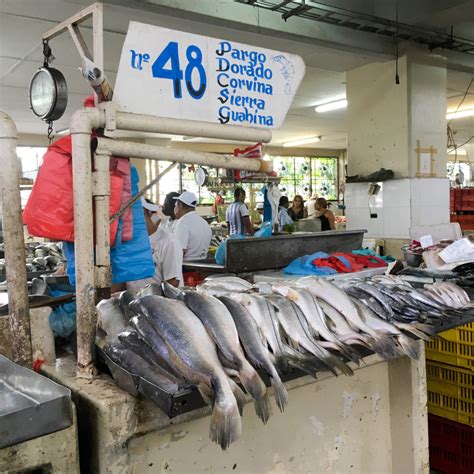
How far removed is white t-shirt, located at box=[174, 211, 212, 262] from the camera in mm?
5855

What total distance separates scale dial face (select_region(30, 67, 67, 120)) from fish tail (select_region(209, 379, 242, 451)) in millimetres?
1735

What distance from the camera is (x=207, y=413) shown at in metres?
1.74

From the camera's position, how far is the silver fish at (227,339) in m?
1.45

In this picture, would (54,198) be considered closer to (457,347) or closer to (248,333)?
(248,333)

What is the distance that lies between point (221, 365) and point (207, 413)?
1.01ft

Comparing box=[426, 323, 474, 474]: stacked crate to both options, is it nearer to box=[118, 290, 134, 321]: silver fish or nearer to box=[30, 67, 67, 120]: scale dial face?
box=[118, 290, 134, 321]: silver fish

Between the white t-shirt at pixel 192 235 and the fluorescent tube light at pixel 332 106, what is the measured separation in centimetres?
561

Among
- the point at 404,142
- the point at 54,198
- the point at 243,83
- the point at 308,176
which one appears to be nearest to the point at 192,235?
the point at 404,142

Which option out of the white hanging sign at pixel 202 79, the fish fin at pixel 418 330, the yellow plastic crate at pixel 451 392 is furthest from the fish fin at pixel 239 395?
the yellow plastic crate at pixel 451 392

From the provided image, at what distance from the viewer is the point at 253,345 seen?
1.67 metres

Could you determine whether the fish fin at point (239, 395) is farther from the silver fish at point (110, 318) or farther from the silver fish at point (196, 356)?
the silver fish at point (110, 318)

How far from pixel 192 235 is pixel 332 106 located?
19.9 ft

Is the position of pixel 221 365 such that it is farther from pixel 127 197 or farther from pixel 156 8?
pixel 156 8

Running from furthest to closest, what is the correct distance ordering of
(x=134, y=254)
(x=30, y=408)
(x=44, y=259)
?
(x=44, y=259)
(x=134, y=254)
(x=30, y=408)
